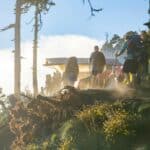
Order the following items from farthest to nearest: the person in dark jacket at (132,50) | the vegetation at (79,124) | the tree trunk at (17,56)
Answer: the tree trunk at (17,56) < the person in dark jacket at (132,50) < the vegetation at (79,124)

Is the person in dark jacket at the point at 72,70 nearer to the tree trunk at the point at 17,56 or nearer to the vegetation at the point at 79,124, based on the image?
the vegetation at the point at 79,124

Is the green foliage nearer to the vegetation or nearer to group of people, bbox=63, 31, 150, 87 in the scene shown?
the vegetation

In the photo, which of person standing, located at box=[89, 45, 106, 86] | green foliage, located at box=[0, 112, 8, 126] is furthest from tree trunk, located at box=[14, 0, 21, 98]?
person standing, located at box=[89, 45, 106, 86]

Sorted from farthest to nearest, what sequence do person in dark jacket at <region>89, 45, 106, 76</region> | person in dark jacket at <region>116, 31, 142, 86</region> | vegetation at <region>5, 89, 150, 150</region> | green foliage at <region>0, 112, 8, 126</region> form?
person in dark jacket at <region>89, 45, 106, 76</region>
green foliage at <region>0, 112, 8, 126</region>
person in dark jacket at <region>116, 31, 142, 86</region>
vegetation at <region>5, 89, 150, 150</region>

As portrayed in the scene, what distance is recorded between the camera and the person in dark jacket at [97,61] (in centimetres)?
2642

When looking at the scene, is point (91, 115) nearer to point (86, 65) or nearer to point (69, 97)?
point (69, 97)

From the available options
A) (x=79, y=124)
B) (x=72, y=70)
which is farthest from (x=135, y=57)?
(x=72, y=70)

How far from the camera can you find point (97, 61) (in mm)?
26438

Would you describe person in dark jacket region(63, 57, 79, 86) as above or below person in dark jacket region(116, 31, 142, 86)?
below

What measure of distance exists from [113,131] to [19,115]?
19.5ft

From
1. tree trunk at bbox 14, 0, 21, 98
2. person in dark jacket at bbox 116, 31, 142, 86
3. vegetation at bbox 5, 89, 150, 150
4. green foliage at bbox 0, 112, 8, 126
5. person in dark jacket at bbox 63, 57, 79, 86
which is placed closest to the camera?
vegetation at bbox 5, 89, 150, 150

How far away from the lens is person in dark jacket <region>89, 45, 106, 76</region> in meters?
26.4

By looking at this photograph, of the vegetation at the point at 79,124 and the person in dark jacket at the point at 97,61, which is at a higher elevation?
the person in dark jacket at the point at 97,61

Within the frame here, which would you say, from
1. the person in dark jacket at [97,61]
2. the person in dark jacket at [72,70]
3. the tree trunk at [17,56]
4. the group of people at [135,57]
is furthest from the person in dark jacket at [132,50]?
the tree trunk at [17,56]
